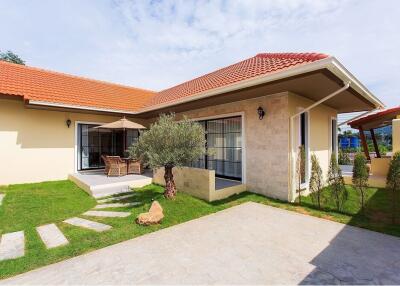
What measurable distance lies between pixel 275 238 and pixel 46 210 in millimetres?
5897

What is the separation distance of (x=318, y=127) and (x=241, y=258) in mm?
7098

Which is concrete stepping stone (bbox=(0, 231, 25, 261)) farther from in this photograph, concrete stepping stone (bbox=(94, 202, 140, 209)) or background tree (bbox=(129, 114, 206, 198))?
background tree (bbox=(129, 114, 206, 198))

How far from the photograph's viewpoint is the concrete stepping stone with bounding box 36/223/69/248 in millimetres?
4221

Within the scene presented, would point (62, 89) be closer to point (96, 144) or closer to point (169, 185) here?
point (96, 144)

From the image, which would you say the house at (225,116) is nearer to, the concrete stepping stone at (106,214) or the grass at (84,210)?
the grass at (84,210)

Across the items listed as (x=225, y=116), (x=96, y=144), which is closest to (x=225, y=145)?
(x=225, y=116)

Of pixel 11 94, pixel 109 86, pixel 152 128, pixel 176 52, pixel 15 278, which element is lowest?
pixel 15 278

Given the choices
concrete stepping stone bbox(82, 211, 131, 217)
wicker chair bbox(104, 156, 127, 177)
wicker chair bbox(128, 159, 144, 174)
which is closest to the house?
wicker chair bbox(104, 156, 127, 177)

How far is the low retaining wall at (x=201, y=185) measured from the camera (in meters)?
6.93

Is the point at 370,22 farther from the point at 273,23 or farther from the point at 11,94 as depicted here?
the point at 11,94

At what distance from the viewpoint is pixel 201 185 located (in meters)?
7.15

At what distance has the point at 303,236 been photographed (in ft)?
14.6

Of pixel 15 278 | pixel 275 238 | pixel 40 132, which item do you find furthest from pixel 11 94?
pixel 275 238

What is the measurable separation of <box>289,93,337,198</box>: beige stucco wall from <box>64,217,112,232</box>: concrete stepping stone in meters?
5.81
